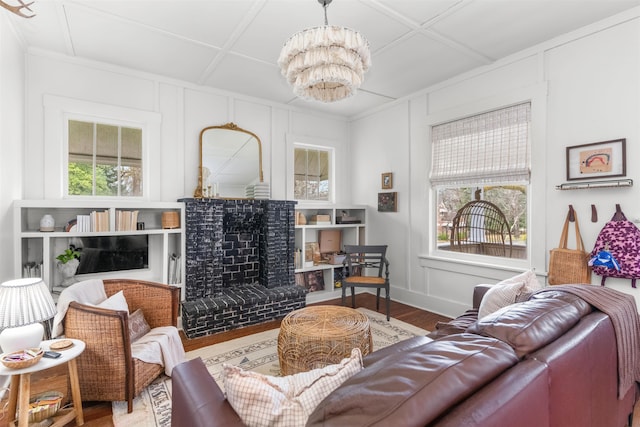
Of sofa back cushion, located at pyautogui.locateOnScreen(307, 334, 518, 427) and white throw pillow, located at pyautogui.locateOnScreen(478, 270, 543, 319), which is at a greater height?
sofa back cushion, located at pyautogui.locateOnScreen(307, 334, 518, 427)

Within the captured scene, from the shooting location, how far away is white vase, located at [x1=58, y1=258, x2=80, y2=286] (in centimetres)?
304

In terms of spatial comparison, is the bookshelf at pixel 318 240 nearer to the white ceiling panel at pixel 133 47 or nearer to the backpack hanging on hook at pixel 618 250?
the white ceiling panel at pixel 133 47

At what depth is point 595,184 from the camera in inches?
104

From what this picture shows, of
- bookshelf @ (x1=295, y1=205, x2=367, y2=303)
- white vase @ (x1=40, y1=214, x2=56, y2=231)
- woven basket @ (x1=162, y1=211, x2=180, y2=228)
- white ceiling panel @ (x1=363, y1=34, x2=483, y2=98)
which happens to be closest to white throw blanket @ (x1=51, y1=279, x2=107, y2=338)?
white vase @ (x1=40, y1=214, x2=56, y2=231)

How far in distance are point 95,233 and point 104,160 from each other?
88cm

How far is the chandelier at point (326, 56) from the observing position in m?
1.81

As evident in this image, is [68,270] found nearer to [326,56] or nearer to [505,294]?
[326,56]

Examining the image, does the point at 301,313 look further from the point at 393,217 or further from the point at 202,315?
the point at 393,217

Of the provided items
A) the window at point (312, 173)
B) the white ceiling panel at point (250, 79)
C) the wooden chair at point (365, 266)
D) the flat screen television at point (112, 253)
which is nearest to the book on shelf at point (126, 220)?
the flat screen television at point (112, 253)

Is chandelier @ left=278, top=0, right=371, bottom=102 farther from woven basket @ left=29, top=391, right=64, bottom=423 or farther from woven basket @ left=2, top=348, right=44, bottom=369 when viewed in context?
woven basket @ left=29, top=391, right=64, bottom=423

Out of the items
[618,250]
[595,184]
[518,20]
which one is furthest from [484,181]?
[518,20]

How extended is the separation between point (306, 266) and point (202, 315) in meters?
1.66

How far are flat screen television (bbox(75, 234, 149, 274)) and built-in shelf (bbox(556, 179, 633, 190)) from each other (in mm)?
4310

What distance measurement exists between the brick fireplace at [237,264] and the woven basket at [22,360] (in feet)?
5.10
